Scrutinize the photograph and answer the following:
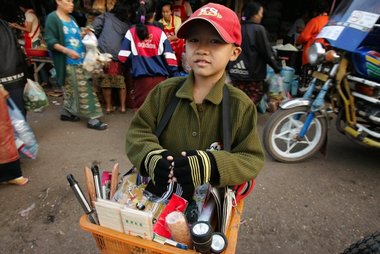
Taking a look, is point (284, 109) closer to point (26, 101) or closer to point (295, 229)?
point (295, 229)

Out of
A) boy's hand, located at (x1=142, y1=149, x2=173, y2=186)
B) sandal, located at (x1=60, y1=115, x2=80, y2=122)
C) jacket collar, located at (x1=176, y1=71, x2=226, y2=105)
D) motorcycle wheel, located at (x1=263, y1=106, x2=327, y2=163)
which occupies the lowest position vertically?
sandal, located at (x1=60, y1=115, x2=80, y2=122)

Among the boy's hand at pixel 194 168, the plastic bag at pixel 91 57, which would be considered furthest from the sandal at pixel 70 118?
the boy's hand at pixel 194 168

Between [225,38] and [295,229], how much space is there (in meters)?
1.91

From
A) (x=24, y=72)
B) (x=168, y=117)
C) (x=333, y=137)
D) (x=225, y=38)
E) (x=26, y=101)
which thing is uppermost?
(x=225, y=38)

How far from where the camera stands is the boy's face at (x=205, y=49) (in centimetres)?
123

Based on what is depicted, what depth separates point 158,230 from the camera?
109 cm

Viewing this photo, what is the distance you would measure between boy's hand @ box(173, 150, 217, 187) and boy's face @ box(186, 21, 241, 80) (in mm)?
388

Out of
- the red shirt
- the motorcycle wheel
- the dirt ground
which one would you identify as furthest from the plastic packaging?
the red shirt

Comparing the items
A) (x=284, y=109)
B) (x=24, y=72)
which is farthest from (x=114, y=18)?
(x=284, y=109)

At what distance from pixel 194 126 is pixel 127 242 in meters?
0.56

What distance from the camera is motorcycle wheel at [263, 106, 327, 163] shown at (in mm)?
3174

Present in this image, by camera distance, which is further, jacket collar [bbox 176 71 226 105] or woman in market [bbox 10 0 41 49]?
woman in market [bbox 10 0 41 49]

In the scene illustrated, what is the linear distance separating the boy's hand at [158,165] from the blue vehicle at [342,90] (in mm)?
2231

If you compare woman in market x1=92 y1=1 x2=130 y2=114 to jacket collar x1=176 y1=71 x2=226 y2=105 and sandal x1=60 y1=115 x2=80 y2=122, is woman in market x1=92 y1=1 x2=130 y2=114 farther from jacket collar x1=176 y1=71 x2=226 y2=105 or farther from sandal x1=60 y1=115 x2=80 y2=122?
jacket collar x1=176 y1=71 x2=226 y2=105
